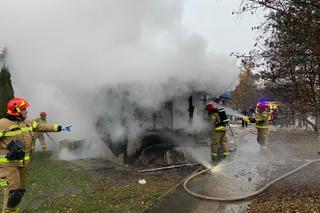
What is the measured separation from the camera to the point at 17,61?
1188cm

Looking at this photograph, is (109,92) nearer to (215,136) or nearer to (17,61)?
(215,136)

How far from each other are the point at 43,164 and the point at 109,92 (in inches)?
121

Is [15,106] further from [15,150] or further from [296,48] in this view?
[296,48]

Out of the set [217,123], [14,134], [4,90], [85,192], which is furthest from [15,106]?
[4,90]

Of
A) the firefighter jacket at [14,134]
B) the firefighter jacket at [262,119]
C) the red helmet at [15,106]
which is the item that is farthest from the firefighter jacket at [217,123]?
the red helmet at [15,106]

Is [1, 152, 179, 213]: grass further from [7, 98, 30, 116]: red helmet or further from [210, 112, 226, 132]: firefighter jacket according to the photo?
[210, 112, 226, 132]: firefighter jacket

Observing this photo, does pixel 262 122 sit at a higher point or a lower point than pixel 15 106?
lower

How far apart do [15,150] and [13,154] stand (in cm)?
7

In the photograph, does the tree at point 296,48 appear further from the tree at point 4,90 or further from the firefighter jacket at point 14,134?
the tree at point 4,90

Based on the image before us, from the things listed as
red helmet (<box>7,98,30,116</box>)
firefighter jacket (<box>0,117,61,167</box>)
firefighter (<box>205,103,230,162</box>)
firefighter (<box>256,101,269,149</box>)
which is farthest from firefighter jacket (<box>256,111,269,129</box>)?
red helmet (<box>7,98,30,116</box>)

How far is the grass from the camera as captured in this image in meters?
6.21

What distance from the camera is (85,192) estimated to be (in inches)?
280

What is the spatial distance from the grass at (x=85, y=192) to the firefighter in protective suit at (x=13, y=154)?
806mm

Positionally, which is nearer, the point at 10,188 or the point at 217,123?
the point at 10,188
